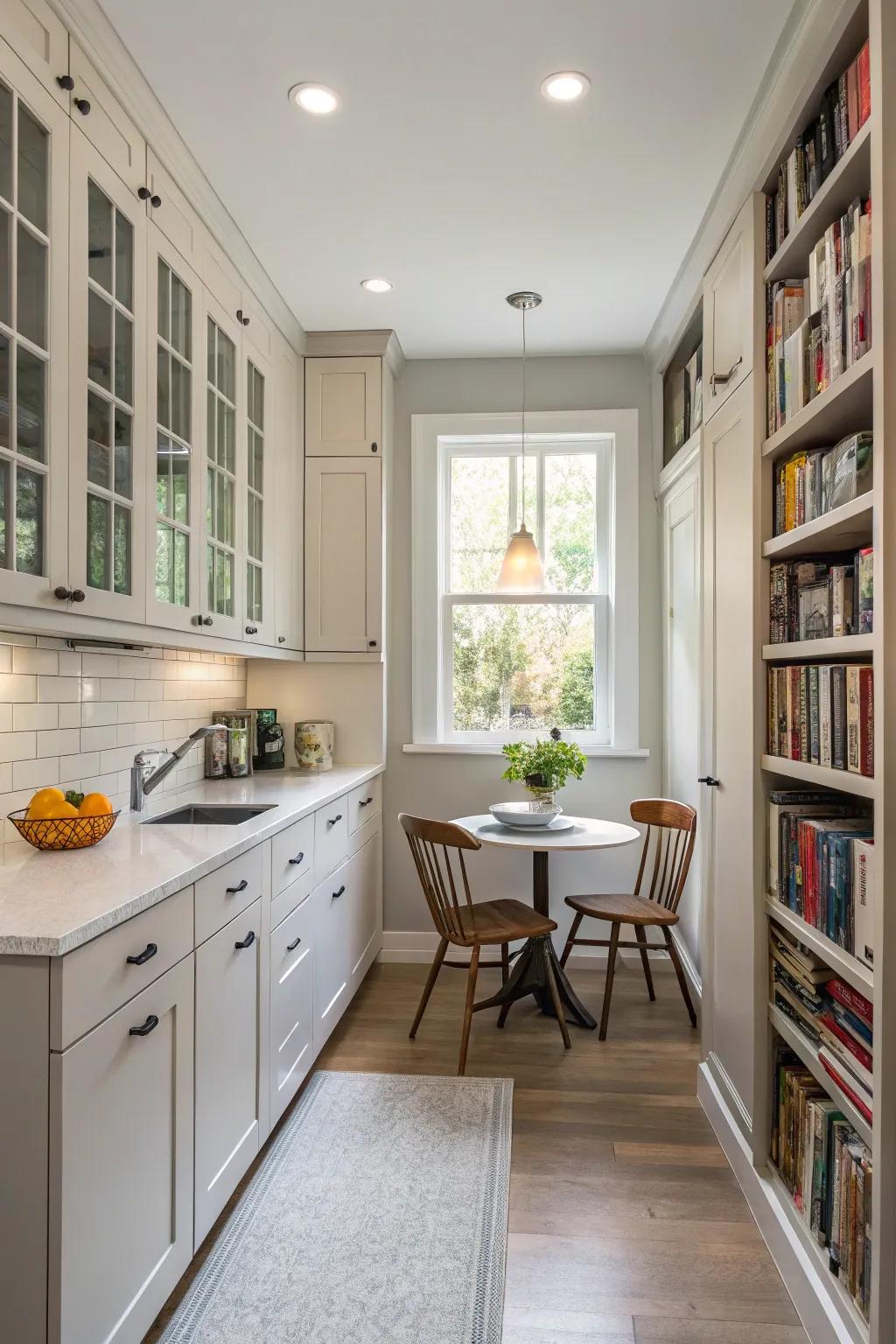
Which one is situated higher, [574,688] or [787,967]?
[574,688]

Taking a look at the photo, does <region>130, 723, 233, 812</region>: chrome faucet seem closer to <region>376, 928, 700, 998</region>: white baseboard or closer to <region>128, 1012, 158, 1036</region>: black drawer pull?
<region>128, 1012, 158, 1036</region>: black drawer pull

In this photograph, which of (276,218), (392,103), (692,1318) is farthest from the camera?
(276,218)

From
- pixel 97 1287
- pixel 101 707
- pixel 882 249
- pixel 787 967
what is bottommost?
pixel 97 1287

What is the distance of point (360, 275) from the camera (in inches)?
127

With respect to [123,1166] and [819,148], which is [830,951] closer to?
[123,1166]

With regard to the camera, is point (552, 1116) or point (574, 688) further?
point (574, 688)

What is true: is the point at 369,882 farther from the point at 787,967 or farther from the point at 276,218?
the point at 276,218

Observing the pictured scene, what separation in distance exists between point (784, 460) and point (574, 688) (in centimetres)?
210

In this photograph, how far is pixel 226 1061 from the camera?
199cm

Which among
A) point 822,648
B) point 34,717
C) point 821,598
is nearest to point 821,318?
point 821,598

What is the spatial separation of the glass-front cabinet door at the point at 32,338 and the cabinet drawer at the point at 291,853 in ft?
3.11

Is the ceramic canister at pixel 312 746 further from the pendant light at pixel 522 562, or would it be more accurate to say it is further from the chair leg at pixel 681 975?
the chair leg at pixel 681 975

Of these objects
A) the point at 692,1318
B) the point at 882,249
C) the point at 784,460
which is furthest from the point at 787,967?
the point at 882,249

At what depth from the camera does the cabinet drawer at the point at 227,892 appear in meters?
1.86
